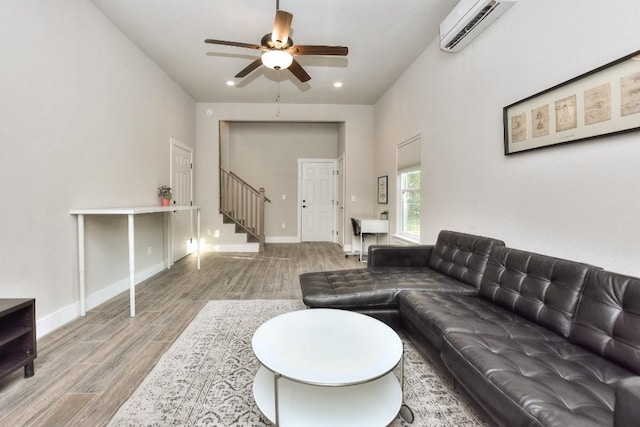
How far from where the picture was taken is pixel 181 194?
5.07m

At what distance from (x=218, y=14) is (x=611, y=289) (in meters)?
3.82

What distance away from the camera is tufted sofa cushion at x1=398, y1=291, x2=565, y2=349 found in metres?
1.56

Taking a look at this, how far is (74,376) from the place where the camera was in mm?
1775

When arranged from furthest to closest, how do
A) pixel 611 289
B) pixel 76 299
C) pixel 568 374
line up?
pixel 76 299 < pixel 611 289 < pixel 568 374

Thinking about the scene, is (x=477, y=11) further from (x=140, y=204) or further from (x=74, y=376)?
(x=140, y=204)

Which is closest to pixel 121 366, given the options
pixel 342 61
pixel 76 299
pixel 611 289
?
pixel 76 299

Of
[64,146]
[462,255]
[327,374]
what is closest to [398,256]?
[462,255]

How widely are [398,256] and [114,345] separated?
2.57 m

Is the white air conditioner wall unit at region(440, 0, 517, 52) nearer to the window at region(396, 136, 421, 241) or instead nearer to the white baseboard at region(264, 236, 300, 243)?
the window at region(396, 136, 421, 241)

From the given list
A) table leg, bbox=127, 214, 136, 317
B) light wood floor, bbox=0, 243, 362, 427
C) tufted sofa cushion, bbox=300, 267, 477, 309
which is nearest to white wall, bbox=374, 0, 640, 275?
tufted sofa cushion, bbox=300, 267, 477, 309

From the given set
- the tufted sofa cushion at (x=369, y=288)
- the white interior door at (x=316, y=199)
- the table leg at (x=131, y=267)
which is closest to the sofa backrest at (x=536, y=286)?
the tufted sofa cushion at (x=369, y=288)

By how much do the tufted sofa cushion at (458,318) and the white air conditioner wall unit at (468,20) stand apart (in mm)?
2280

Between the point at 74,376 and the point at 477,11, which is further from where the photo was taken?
the point at 477,11

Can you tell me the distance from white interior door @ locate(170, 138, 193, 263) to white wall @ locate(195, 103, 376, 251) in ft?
1.21
